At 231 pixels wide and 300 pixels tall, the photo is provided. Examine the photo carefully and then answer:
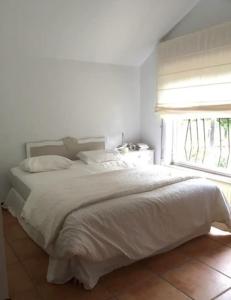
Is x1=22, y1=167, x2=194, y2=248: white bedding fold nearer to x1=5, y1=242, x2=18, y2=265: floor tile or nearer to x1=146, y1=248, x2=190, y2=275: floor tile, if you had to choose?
x1=5, y1=242, x2=18, y2=265: floor tile

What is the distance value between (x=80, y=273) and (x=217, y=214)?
1.56 m

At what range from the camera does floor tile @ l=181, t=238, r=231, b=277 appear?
2.38m

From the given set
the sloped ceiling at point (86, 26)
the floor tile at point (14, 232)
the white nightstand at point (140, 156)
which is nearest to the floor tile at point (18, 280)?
the floor tile at point (14, 232)

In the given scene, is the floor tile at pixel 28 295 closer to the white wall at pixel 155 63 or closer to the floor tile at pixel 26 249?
the floor tile at pixel 26 249

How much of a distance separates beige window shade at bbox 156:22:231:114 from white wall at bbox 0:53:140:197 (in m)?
0.67

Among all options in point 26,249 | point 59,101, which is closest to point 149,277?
point 26,249

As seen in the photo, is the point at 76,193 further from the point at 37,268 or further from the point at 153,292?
the point at 153,292

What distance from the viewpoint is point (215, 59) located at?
3277 mm

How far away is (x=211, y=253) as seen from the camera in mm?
2576

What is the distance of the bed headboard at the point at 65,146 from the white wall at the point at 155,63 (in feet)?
2.73

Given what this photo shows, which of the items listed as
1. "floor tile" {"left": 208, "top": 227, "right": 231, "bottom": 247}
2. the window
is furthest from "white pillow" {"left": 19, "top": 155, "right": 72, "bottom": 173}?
"floor tile" {"left": 208, "top": 227, "right": 231, "bottom": 247}

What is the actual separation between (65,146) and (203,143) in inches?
78.1

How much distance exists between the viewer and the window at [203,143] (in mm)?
3646

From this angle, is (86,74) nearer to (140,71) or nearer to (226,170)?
(140,71)
